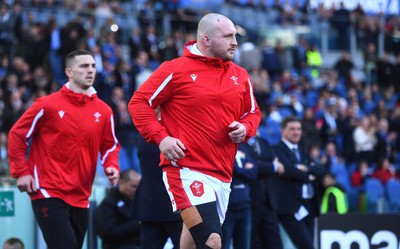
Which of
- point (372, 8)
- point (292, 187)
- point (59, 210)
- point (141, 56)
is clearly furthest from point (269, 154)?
point (372, 8)

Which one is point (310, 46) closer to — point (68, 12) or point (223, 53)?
point (68, 12)

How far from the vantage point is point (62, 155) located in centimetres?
870

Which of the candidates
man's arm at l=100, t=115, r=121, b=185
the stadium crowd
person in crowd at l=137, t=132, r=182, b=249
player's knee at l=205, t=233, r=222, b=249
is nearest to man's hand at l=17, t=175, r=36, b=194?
man's arm at l=100, t=115, r=121, b=185

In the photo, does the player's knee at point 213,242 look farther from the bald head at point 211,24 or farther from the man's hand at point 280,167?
the man's hand at point 280,167

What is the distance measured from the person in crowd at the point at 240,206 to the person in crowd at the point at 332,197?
2455 mm

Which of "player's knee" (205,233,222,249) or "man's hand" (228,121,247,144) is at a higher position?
"man's hand" (228,121,247,144)

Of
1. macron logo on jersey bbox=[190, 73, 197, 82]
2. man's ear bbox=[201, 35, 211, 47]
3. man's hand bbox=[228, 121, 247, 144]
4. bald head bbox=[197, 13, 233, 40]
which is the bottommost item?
man's hand bbox=[228, 121, 247, 144]

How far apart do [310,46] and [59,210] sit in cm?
2038

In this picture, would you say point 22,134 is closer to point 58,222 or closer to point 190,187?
point 58,222

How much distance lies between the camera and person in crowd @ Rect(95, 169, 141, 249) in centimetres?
1044

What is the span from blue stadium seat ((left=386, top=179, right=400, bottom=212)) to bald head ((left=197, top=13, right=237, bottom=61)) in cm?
930

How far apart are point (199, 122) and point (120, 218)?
11.2 feet

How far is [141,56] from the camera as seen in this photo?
21266mm

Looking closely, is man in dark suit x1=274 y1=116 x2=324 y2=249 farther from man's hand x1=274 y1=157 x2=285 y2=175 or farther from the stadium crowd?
the stadium crowd
